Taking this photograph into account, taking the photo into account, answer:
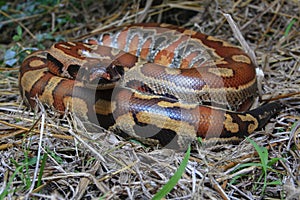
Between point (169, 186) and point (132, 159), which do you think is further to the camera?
point (132, 159)

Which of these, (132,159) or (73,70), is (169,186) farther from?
(73,70)

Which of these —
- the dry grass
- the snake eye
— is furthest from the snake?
the dry grass

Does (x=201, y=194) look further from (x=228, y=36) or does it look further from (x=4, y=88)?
(x=228, y=36)

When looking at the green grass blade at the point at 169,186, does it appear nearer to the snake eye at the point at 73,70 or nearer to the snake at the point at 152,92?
the snake at the point at 152,92

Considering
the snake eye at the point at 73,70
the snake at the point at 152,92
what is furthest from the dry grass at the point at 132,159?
the snake eye at the point at 73,70

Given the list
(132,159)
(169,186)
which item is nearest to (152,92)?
(132,159)

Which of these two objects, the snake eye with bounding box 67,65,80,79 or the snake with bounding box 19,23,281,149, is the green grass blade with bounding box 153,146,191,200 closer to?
the snake with bounding box 19,23,281,149

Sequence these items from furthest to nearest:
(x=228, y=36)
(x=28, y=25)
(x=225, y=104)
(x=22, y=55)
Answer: (x=28, y=25)
(x=228, y=36)
(x=22, y=55)
(x=225, y=104)

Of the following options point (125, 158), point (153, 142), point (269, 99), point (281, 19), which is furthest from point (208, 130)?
point (281, 19)
